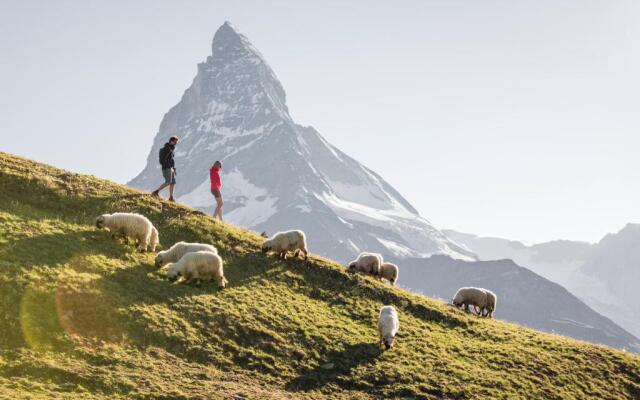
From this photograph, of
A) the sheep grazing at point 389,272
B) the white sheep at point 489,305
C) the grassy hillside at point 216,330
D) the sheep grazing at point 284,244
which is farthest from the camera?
the sheep grazing at point 389,272

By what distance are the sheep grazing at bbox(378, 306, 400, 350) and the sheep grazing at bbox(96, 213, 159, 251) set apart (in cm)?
1177

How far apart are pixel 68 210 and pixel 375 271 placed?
1784cm

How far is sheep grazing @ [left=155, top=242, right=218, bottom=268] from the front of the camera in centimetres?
2586

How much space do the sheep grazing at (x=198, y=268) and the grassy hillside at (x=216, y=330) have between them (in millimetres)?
573

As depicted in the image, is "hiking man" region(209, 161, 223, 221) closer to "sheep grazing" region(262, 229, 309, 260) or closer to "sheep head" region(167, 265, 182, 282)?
"sheep grazing" region(262, 229, 309, 260)

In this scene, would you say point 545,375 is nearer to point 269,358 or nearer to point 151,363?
point 269,358

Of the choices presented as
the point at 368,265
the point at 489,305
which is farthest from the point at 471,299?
the point at 368,265

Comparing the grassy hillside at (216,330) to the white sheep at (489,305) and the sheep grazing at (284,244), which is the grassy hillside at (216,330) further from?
the white sheep at (489,305)

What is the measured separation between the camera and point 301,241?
32.7 metres

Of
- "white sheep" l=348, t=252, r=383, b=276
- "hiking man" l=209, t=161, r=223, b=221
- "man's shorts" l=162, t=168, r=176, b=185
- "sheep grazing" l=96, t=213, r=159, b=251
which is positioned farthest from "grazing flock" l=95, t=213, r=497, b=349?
"man's shorts" l=162, t=168, r=176, b=185

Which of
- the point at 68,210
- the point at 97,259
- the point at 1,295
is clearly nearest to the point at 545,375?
the point at 97,259

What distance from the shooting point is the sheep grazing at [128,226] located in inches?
1081

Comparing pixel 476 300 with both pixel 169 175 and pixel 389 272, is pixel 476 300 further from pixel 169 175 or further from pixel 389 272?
pixel 169 175

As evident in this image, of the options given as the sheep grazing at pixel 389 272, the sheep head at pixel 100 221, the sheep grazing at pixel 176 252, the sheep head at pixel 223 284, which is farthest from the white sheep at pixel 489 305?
the sheep head at pixel 100 221
